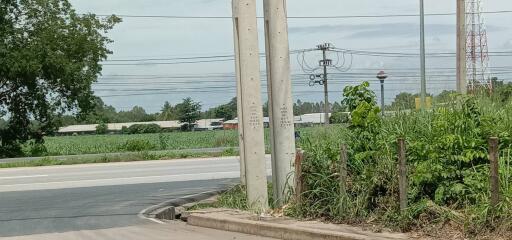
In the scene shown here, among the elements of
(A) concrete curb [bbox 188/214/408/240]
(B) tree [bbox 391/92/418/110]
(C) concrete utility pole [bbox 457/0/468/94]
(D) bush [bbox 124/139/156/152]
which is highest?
(C) concrete utility pole [bbox 457/0/468/94]

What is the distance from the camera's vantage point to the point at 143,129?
4003 inches

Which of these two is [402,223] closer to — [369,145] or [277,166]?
[369,145]

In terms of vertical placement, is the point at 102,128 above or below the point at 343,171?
below

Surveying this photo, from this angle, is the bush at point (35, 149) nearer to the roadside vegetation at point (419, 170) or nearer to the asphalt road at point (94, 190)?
the asphalt road at point (94, 190)

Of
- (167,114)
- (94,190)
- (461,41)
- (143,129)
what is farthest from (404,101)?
(167,114)

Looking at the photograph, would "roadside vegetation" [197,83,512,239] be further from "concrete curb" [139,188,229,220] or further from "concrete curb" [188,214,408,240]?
"concrete curb" [139,188,229,220]

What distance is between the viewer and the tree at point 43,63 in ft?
130

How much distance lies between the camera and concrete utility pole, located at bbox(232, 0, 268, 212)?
448 inches

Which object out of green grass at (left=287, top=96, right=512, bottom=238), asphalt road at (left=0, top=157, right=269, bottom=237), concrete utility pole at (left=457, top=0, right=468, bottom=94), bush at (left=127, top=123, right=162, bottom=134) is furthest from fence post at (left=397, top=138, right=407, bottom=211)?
bush at (left=127, top=123, right=162, bottom=134)

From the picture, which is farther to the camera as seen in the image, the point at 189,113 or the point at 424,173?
the point at 189,113

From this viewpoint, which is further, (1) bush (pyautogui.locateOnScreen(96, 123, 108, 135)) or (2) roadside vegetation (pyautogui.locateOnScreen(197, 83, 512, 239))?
(1) bush (pyautogui.locateOnScreen(96, 123, 108, 135))

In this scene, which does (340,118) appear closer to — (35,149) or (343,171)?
(343,171)

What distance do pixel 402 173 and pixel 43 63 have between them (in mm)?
34179

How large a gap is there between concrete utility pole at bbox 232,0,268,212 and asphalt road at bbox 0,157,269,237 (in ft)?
6.95
